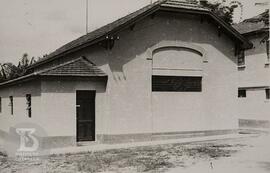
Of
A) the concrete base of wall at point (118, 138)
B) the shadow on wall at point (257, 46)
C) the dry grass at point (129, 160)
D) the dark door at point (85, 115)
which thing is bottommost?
the dry grass at point (129, 160)

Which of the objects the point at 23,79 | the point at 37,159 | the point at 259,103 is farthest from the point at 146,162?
the point at 259,103

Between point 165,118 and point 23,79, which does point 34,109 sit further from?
point 165,118

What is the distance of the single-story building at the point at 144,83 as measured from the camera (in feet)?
51.4

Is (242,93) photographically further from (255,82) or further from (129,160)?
(129,160)

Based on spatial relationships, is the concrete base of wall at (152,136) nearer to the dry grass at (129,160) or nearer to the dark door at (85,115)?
the dark door at (85,115)

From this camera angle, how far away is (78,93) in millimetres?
16203

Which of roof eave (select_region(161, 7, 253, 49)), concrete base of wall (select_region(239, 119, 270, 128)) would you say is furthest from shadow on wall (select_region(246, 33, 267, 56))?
roof eave (select_region(161, 7, 253, 49))

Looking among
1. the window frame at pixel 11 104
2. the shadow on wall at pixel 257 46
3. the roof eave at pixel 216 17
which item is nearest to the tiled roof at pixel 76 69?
the roof eave at pixel 216 17

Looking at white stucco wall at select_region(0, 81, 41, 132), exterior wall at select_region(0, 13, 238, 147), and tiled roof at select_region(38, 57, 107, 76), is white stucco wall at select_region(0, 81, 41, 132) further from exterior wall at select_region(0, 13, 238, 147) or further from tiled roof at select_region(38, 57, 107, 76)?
tiled roof at select_region(38, 57, 107, 76)

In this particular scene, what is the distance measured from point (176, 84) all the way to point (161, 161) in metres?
6.87

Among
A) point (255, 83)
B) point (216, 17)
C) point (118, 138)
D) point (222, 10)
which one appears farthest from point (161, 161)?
point (222, 10)

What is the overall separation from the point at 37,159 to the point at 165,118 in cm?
662

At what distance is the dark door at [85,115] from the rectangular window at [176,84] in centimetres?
285

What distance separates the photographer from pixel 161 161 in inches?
450
